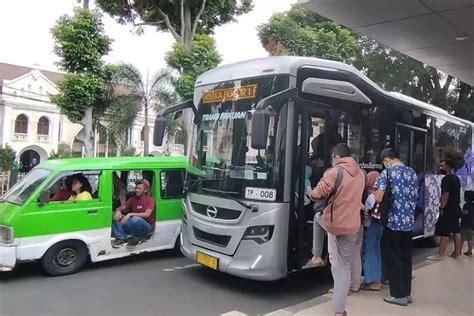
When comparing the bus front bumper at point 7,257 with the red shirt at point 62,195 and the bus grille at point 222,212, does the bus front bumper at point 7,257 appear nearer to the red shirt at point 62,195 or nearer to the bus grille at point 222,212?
the red shirt at point 62,195

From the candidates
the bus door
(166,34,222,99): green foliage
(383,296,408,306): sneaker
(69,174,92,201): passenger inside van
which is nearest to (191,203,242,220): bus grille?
(69,174,92,201): passenger inside van

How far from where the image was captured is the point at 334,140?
6.11 metres

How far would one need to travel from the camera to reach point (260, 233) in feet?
17.8

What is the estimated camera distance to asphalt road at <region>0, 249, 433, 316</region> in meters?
5.17

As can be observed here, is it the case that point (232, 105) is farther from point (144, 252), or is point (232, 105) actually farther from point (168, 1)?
point (168, 1)

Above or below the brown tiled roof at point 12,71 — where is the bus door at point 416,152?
below

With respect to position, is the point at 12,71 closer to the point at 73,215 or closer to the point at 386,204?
the point at 73,215

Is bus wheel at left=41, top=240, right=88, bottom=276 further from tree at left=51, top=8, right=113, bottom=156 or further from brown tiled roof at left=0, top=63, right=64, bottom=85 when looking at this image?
brown tiled roof at left=0, top=63, right=64, bottom=85

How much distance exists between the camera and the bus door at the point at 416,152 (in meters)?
7.66

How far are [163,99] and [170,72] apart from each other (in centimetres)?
98

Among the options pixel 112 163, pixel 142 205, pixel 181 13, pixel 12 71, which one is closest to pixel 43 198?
pixel 112 163

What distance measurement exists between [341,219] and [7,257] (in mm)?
4442

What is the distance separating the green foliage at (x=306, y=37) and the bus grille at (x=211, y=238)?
12967mm

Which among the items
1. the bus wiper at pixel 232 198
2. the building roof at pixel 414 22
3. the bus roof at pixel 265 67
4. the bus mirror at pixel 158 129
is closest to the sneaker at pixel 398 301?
the bus wiper at pixel 232 198
